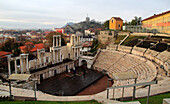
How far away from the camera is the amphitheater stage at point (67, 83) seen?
19.4m

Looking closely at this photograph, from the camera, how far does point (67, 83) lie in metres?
22.5

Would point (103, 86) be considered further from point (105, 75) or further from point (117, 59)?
point (117, 59)

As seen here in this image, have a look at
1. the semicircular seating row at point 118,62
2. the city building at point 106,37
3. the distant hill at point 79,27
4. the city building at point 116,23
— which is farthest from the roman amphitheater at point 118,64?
the distant hill at point 79,27

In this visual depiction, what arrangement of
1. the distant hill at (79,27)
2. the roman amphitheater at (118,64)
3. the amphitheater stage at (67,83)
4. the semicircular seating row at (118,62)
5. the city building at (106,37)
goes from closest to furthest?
the roman amphitheater at (118,64) → the amphitheater stage at (67,83) → the semicircular seating row at (118,62) → the city building at (106,37) → the distant hill at (79,27)

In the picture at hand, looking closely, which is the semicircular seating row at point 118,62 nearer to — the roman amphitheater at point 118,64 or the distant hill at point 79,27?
the roman amphitheater at point 118,64

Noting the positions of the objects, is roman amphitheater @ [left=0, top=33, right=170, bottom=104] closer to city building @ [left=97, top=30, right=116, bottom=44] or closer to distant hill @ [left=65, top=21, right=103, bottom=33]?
city building @ [left=97, top=30, right=116, bottom=44]

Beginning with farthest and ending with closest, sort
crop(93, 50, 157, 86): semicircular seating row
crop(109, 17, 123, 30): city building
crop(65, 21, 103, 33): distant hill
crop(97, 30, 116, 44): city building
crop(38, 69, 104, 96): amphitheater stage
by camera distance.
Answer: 1. crop(65, 21, 103, 33): distant hill
2. crop(109, 17, 123, 30): city building
3. crop(97, 30, 116, 44): city building
4. crop(93, 50, 157, 86): semicircular seating row
5. crop(38, 69, 104, 96): amphitheater stage

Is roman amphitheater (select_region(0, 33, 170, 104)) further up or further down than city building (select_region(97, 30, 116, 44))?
further down

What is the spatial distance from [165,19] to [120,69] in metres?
18.2

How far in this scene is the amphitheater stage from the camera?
19422 mm

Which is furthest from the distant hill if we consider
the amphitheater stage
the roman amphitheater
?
the amphitheater stage

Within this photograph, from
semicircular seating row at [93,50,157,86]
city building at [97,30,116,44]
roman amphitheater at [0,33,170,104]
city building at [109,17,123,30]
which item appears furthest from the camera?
city building at [109,17,123,30]

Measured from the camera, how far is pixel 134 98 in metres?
10.7

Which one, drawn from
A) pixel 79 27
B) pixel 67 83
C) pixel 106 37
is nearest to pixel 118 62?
pixel 67 83
